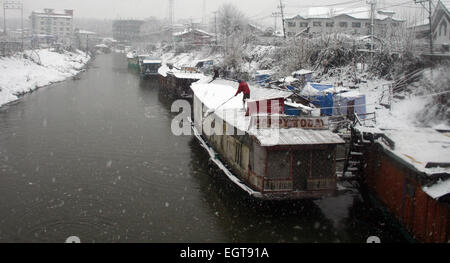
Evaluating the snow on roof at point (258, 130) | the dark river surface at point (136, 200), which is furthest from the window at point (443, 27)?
the dark river surface at point (136, 200)

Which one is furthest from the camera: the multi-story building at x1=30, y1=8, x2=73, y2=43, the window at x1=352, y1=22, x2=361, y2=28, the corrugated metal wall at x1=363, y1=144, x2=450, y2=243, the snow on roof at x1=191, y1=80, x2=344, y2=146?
the multi-story building at x1=30, y1=8, x2=73, y2=43

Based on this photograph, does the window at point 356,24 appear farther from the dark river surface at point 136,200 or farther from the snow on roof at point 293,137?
the snow on roof at point 293,137

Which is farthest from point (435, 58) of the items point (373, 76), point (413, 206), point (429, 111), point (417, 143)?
point (413, 206)

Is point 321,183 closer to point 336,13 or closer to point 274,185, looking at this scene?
point 274,185

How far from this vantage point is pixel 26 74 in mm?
40062

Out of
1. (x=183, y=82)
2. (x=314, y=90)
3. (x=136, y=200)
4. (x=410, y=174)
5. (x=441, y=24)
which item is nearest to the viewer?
(x=410, y=174)

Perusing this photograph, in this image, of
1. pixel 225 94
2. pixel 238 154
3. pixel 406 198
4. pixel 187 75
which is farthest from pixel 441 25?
pixel 406 198

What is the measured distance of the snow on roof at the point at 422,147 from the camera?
31.2ft

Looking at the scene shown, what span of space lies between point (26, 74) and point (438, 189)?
39891 millimetres

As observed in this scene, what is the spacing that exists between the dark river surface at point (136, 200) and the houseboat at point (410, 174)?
3.00ft

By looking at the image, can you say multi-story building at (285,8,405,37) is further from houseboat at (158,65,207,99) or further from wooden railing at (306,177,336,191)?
wooden railing at (306,177,336,191)

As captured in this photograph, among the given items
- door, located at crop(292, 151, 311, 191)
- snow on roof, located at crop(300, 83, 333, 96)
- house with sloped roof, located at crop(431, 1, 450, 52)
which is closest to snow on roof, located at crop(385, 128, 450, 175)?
door, located at crop(292, 151, 311, 191)

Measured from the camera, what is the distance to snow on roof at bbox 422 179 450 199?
27.9 feet

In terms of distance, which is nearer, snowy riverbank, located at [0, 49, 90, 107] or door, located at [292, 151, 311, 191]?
door, located at [292, 151, 311, 191]
